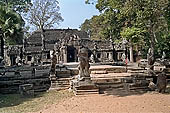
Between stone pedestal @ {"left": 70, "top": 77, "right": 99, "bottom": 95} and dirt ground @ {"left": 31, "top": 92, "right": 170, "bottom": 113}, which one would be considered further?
stone pedestal @ {"left": 70, "top": 77, "right": 99, "bottom": 95}

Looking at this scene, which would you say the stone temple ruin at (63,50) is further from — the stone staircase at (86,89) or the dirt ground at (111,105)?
the dirt ground at (111,105)

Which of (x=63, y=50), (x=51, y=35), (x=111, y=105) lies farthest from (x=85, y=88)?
(x=51, y=35)

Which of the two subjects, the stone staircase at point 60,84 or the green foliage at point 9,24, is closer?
the stone staircase at point 60,84

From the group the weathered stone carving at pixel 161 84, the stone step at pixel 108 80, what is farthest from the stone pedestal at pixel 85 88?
the weathered stone carving at pixel 161 84

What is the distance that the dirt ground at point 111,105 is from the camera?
8.65m

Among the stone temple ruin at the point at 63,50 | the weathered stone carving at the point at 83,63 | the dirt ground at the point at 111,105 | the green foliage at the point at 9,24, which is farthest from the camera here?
the stone temple ruin at the point at 63,50

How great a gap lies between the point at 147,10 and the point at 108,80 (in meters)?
8.05

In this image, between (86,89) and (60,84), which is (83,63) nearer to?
(86,89)

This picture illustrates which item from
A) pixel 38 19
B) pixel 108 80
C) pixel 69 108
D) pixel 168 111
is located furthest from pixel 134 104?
pixel 38 19

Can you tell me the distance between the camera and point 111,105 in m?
9.39

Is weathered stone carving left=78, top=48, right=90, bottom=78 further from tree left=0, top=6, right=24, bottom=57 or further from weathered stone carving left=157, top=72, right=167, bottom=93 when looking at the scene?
tree left=0, top=6, right=24, bottom=57

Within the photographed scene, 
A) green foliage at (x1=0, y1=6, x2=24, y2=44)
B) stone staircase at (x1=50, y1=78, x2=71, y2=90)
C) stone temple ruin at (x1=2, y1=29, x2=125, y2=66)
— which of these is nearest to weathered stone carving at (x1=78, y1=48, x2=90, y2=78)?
stone staircase at (x1=50, y1=78, x2=71, y2=90)

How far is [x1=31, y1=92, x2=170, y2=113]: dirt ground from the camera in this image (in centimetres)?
865

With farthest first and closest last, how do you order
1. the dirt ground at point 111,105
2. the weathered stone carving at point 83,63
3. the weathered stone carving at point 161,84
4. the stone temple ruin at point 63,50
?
the stone temple ruin at point 63,50
the weathered stone carving at point 83,63
the weathered stone carving at point 161,84
the dirt ground at point 111,105
